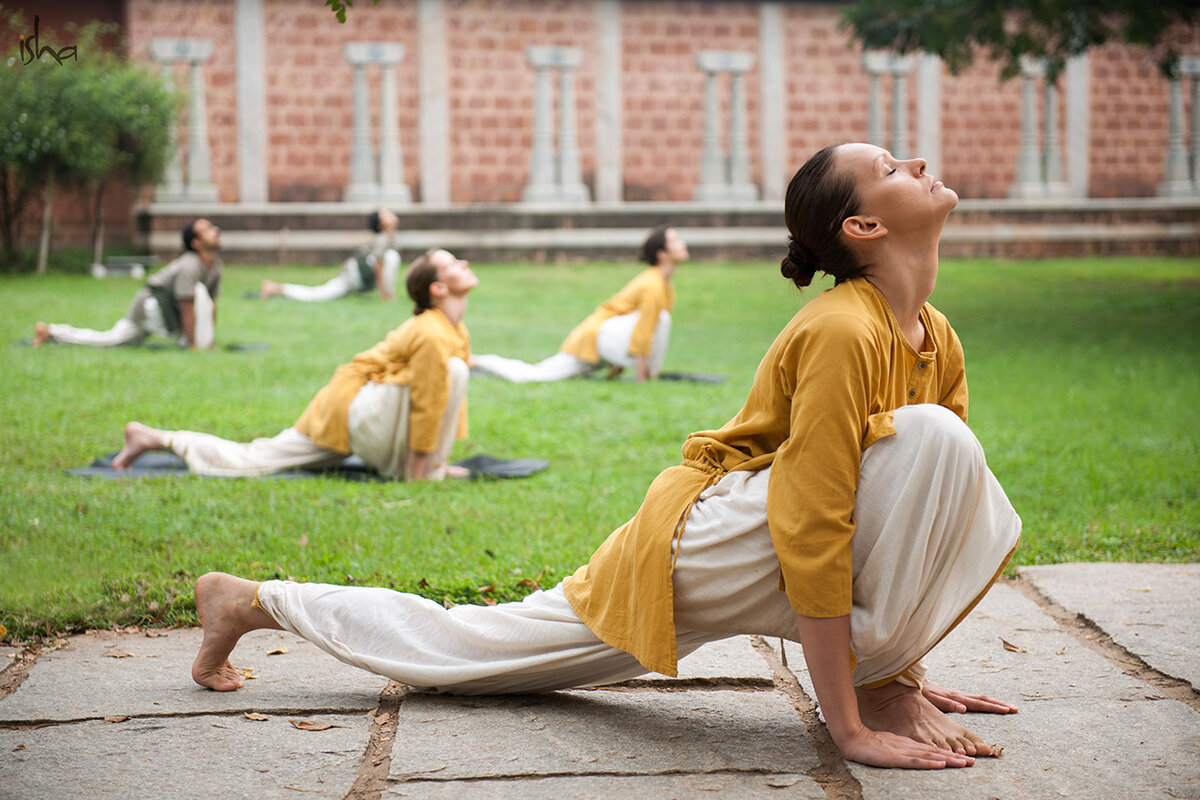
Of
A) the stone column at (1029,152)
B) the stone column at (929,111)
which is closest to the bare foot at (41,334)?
the stone column at (929,111)

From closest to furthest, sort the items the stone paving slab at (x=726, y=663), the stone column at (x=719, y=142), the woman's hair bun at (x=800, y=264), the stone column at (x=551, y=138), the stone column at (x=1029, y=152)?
the woman's hair bun at (x=800, y=264) → the stone paving slab at (x=726, y=663) → the stone column at (x=551, y=138) → the stone column at (x=719, y=142) → the stone column at (x=1029, y=152)

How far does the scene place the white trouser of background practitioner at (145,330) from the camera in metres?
10.1

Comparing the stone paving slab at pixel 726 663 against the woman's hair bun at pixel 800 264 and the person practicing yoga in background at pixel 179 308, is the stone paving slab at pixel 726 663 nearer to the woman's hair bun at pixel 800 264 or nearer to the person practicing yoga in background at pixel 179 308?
the woman's hair bun at pixel 800 264

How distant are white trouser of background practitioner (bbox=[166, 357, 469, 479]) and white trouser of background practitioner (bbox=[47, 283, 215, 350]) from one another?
172 inches

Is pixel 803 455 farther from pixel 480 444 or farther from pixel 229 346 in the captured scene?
pixel 229 346

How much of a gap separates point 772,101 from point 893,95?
2080 millimetres

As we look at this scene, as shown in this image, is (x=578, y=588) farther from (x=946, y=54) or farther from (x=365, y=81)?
(x=365, y=81)

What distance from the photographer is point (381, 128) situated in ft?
63.7

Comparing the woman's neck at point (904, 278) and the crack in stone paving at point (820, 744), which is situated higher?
the woman's neck at point (904, 278)

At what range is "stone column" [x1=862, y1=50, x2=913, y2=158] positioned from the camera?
21.0 meters

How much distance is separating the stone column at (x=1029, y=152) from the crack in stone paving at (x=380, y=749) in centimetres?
2057

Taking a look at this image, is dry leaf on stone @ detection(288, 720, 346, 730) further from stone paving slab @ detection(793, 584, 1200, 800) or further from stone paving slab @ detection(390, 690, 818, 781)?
stone paving slab @ detection(793, 584, 1200, 800)

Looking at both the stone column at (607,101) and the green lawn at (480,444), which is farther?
the stone column at (607,101)

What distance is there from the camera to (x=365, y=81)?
19297mm
